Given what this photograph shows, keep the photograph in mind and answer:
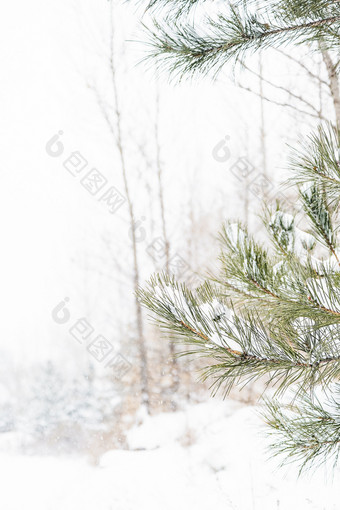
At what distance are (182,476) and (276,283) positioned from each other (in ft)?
10.0

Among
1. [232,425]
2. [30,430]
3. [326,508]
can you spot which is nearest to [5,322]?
[30,430]

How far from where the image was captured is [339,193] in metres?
0.87

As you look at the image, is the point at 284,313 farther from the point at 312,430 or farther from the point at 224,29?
the point at 224,29

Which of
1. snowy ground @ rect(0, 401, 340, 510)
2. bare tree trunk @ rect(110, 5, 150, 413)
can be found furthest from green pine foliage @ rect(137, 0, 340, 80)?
bare tree trunk @ rect(110, 5, 150, 413)

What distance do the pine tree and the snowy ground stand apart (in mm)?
1097

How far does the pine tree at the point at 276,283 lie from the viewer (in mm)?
812

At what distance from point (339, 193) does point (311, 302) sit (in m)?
0.29

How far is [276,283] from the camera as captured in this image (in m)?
0.86

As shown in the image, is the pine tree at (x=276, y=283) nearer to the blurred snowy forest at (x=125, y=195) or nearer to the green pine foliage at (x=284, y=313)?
the green pine foliage at (x=284, y=313)

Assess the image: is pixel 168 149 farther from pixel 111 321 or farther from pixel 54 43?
pixel 111 321

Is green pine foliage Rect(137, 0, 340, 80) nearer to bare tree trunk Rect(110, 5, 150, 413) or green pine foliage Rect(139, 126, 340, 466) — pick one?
green pine foliage Rect(139, 126, 340, 466)

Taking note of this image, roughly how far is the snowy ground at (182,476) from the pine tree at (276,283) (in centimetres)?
110

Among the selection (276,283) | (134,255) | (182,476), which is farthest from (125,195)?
(276,283)

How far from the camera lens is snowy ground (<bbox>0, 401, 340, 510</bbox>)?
7.88 feet
